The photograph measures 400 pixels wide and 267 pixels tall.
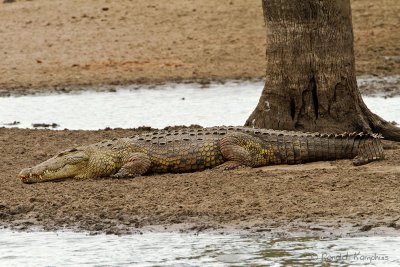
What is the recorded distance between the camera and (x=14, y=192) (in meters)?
10.1

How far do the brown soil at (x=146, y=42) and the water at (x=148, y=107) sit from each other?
81 cm

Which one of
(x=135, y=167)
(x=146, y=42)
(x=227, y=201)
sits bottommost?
(x=227, y=201)

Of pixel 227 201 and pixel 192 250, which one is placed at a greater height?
pixel 227 201

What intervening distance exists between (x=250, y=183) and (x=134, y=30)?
11144mm

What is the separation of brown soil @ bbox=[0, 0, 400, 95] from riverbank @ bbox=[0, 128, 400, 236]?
25.1 ft

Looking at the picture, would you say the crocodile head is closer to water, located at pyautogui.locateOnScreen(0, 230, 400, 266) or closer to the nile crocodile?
the nile crocodile

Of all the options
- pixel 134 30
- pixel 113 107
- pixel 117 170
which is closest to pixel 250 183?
pixel 117 170

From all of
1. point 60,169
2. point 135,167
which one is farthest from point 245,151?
point 60,169

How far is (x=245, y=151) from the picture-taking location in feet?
34.0

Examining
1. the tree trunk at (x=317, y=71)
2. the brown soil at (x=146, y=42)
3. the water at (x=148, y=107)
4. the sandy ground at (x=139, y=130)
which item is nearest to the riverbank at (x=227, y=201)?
the sandy ground at (x=139, y=130)

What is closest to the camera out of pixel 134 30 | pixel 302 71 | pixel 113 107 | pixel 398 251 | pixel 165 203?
pixel 398 251

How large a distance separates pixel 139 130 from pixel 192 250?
5003 mm

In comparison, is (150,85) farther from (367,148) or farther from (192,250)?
(192,250)

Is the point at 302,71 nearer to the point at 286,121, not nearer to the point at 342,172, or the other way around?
the point at 286,121
